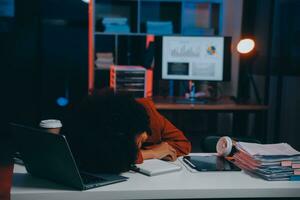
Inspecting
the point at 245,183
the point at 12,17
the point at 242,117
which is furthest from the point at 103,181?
the point at 12,17

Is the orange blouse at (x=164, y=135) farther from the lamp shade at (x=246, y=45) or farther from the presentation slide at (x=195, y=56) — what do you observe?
the lamp shade at (x=246, y=45)

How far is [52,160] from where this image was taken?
4.92 feet

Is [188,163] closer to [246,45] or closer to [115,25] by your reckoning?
[246,45]

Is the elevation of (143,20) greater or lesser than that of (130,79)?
greater

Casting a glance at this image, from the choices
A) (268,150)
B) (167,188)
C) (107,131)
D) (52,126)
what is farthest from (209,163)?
(52,126)

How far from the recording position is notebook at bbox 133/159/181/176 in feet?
5.64

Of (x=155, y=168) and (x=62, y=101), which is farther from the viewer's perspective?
(x=62, y=101)

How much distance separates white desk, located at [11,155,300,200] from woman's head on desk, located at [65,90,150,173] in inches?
4.3

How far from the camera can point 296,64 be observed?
3.90 m

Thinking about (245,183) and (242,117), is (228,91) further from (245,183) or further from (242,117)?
(245,183)

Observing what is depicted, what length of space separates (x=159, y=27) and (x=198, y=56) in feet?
3.32

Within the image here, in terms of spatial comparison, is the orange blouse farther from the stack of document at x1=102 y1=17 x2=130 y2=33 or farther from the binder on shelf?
the stack of document at x1=102 y1=17 x2=130 y2=33

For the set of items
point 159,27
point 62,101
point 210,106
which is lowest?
point 62,101

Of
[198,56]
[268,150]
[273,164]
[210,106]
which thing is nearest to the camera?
[273,164]
